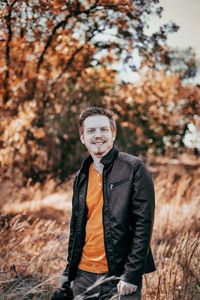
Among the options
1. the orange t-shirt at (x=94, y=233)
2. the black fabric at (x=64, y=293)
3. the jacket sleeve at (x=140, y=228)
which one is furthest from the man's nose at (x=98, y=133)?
the black fabric at (x=64, y=293)

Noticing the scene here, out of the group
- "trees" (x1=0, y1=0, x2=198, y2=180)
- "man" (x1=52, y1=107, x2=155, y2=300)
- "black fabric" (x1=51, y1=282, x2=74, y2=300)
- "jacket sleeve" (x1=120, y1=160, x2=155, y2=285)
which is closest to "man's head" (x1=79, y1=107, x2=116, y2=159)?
"man" (x1=52, y1=107, x2=155, y2=300)

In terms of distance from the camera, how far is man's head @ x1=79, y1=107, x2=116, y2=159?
8.63 feet

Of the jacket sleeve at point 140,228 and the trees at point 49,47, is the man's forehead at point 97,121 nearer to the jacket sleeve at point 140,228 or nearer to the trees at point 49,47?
the jacket sleeve at point 140,228

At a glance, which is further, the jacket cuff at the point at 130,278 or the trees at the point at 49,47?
the trees at the point at 49,47

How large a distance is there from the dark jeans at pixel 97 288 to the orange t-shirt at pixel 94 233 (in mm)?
37

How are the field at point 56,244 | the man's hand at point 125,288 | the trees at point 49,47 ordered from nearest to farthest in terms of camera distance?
the man's hand at point 125,288 < the field at point 56,244 < the trees at point 49,47

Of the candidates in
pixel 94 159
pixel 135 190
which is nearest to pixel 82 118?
pixel 94 159

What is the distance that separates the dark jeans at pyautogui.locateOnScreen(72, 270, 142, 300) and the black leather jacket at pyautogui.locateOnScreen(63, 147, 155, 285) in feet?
0.23

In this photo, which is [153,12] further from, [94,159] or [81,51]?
[94,159]

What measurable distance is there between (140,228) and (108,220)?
194 millimetres

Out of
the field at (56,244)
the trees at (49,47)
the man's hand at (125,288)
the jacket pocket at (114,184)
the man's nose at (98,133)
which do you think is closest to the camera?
the man's hand at (125,288)

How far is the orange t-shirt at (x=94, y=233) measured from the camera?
2537 millimetres

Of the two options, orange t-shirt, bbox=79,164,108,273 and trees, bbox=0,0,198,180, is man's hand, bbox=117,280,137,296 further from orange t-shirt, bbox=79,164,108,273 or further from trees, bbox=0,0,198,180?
trees, bbox=0,0,198,180

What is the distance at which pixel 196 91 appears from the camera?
9.00m
